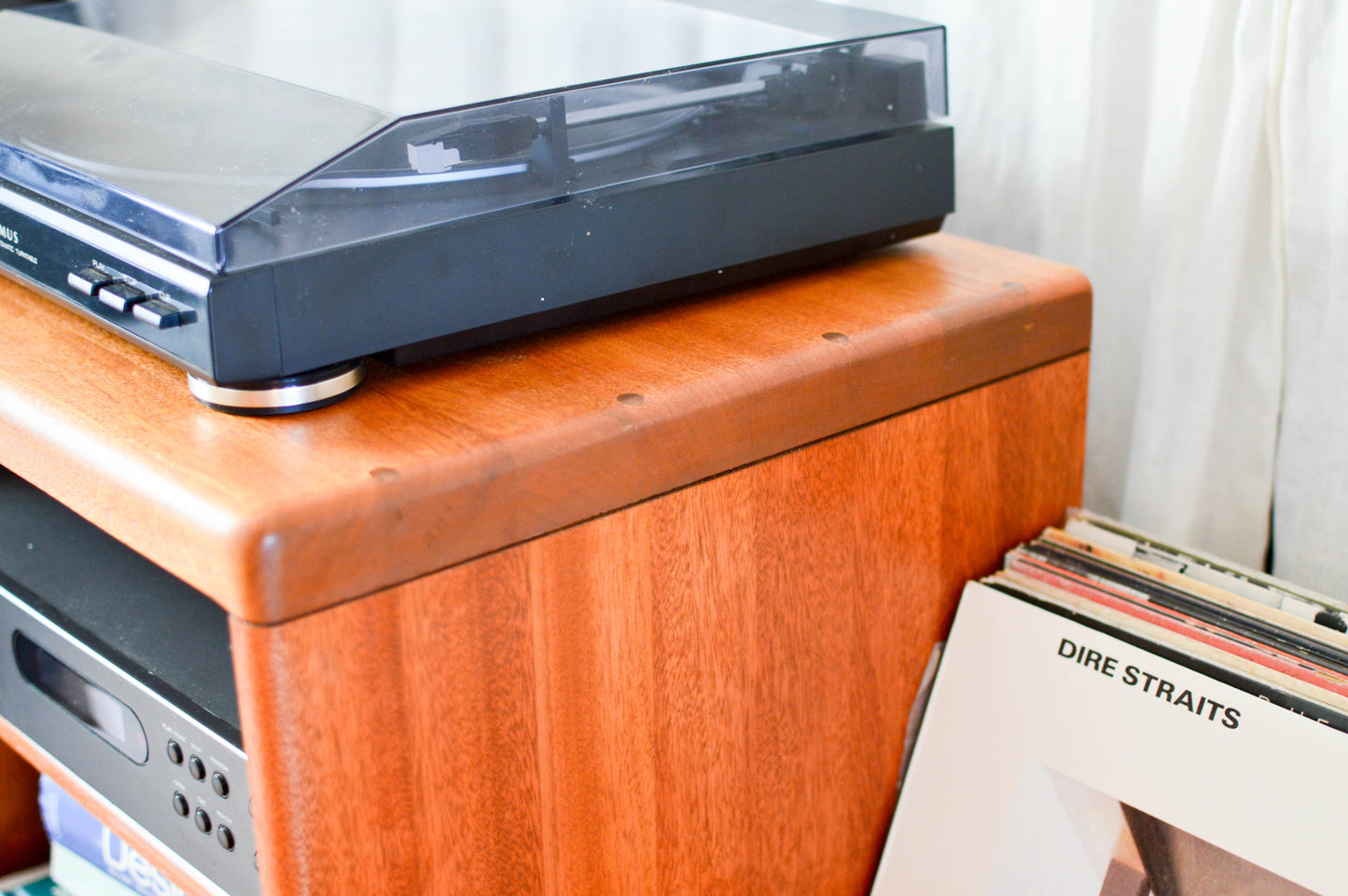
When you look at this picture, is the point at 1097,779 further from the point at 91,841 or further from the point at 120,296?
the point at 91,841

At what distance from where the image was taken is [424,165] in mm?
534

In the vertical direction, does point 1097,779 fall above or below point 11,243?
below

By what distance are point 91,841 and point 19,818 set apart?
14 centimetres

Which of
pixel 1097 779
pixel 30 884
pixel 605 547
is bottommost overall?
pixel 30 884

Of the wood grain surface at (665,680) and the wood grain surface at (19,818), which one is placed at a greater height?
the wood grain surface at (665,680)

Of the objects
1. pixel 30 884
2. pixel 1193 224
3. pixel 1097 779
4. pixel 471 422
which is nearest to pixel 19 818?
pixel 30 884

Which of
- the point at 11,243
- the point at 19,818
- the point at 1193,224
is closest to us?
the point at 11,243

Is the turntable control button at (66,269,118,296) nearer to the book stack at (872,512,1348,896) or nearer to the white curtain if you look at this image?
the book stack at (872,512,1348,896)

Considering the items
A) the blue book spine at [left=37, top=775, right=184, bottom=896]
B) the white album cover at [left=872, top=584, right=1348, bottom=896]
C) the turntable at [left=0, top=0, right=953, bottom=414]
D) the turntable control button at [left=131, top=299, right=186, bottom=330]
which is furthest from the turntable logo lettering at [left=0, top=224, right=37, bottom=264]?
the white album cover at [left=872, top=584, right=1348, bottom=896]

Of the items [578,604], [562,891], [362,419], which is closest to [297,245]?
[362,419]

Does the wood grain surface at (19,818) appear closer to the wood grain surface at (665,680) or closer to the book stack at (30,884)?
the book stack at (30,884)

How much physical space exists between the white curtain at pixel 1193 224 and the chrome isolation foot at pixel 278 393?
1.89ft

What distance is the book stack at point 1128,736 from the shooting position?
0.58 metres

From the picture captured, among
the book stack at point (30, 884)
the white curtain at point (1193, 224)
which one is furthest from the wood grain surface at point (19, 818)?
the white curtain at point (1193, 224)
